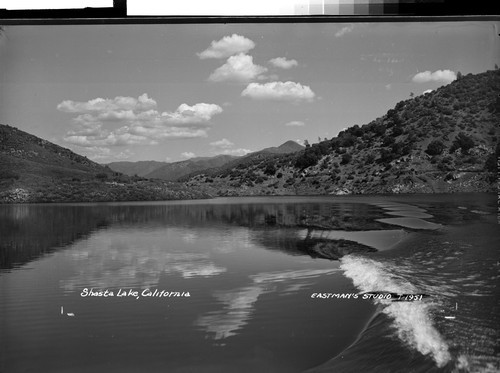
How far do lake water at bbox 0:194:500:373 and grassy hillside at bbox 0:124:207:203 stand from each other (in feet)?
0.40

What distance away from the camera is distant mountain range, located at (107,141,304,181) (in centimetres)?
360

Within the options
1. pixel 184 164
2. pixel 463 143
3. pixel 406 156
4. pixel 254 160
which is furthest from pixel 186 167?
pixel 463 143

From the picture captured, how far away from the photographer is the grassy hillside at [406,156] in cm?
330

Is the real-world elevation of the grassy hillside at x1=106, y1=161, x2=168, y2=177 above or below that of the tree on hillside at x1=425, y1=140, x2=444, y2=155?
below

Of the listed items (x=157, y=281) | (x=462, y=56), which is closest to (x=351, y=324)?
(x=157, y=281)

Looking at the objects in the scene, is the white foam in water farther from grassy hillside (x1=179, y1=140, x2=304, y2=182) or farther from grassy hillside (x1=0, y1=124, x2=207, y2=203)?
grassy hillside (x1=0, y1=124, x2=207, y2=203)

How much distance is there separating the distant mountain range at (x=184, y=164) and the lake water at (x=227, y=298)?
0.45m

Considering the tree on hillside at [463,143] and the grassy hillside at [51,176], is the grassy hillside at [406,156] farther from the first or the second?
the grassy hillside at [51,176]

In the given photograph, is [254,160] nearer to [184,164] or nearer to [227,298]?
[184,164]

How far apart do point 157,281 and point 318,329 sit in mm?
1345

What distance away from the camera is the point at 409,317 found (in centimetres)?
329

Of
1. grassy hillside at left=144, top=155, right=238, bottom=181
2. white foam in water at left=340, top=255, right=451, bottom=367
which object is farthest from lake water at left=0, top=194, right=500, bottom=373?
Answer: grassy hillside at left=144, top=155, right=238, bottom=181

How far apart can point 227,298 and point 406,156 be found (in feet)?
6.80

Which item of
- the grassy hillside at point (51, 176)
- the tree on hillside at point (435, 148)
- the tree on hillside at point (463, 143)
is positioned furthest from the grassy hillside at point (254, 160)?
the tree on hillside at point (463, 143)
